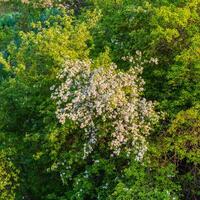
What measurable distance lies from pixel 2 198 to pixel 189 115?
909 centimetres

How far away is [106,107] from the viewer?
2009 cm

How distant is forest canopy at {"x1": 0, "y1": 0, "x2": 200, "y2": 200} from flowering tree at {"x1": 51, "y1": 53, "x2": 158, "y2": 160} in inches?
1.6

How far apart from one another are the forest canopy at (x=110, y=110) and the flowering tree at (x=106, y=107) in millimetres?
40

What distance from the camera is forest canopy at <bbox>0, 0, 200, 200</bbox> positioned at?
66.1ft

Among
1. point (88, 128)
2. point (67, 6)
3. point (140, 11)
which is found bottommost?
point (67, 6)

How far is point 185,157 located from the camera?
21.2 m

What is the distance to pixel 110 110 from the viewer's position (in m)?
20.0

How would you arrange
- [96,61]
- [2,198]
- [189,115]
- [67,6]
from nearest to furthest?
1. [189,115]
2. [96,61]
3. [2,198]
4. [67,6]

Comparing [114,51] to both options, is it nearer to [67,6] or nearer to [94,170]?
[94,170]

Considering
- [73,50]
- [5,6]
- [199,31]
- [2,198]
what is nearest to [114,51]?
[73,50]

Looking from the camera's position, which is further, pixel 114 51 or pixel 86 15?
pixel 86 15

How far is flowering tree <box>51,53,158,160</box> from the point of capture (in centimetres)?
2008

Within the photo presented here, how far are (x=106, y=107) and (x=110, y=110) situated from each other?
7.7 inches

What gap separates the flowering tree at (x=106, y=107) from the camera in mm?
20078
